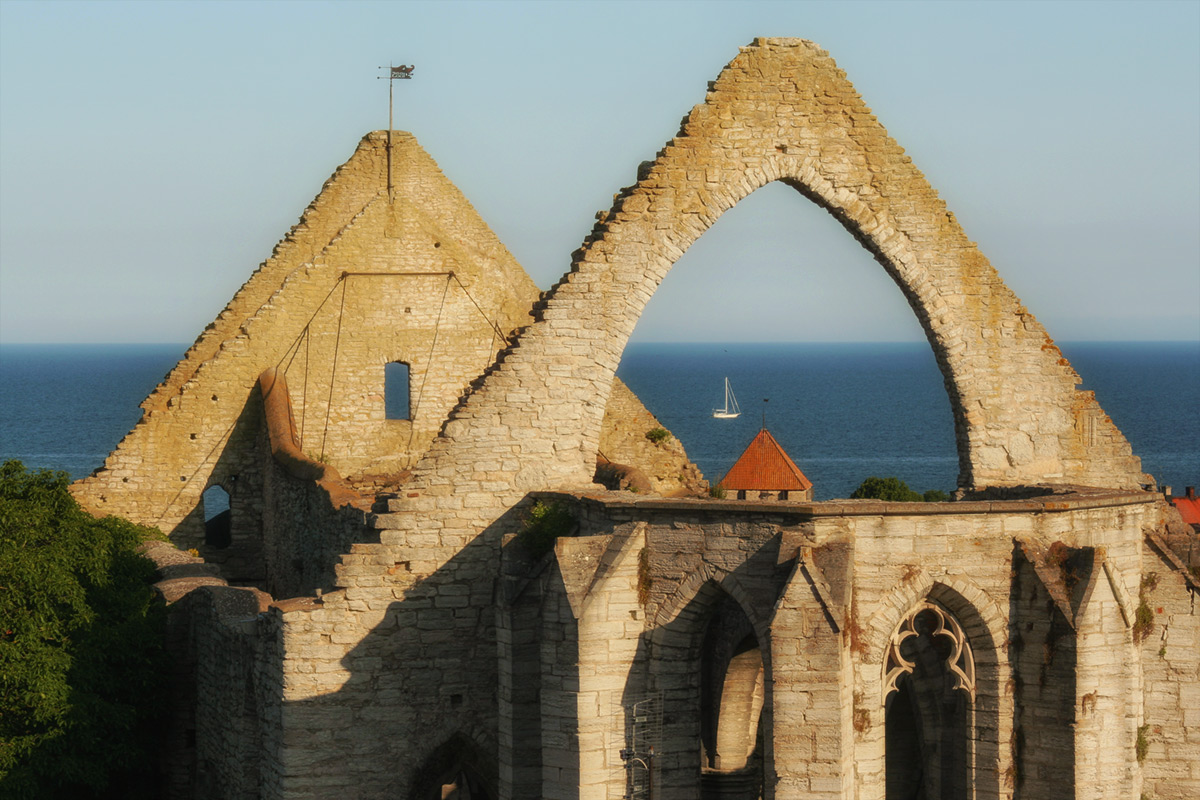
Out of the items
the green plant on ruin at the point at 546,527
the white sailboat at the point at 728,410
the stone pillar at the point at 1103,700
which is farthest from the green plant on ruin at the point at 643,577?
the white sailboat at the point at 728,410

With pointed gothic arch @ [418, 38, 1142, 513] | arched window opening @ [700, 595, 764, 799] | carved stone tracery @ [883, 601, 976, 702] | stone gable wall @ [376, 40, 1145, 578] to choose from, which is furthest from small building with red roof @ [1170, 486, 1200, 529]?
carved stone tracery @ [883, 601, 976, 702]

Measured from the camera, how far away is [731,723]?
69.7ft

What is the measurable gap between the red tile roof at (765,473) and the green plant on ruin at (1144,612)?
1685 cm

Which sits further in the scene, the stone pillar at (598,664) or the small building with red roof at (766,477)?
the small building with red roof at (766,477)

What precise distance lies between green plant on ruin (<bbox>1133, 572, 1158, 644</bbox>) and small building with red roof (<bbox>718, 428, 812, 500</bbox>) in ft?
54.1

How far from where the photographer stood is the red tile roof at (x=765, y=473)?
120ft

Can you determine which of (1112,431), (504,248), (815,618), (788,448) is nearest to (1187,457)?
(788,448)

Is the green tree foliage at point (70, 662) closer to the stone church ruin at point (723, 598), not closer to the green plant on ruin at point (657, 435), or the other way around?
the stone church ruin at point (723, 598)

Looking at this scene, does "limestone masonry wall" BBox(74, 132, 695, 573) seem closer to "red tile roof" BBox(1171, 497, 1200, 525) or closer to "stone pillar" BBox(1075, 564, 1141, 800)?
"red tile roof" BBox(1171, 497, 1200, 525)

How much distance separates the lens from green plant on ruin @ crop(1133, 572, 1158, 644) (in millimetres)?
19516

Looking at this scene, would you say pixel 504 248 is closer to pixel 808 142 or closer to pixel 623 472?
pixel 623 472

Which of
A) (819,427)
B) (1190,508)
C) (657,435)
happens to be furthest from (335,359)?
(819,427)

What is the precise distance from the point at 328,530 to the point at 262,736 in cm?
413

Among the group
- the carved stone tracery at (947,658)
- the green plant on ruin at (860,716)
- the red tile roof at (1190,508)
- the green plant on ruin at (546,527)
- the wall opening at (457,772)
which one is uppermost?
the red tile roof at (1190,508)
